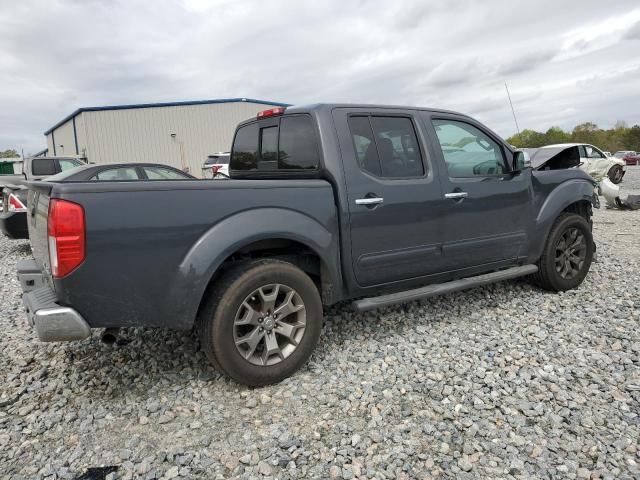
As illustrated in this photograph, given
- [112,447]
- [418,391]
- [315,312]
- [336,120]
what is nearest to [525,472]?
[418,391]

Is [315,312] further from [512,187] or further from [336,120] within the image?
[512,187]

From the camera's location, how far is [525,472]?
7.55ft

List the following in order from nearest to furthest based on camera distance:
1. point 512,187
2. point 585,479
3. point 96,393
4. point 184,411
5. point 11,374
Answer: point 585,479 < point 184,411 < point 96,393 < point 11,374 < point 512,187

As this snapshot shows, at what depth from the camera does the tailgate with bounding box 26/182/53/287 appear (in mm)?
2785

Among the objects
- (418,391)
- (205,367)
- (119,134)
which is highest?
(119,134)

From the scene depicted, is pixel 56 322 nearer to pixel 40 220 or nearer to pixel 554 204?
pixel 40 220

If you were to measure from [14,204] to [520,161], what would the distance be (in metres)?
7.44

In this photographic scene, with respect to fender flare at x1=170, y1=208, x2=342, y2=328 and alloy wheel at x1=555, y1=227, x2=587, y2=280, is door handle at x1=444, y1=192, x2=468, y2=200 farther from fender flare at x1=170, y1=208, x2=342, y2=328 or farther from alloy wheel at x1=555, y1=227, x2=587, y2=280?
alloy wheel at x1=555, y1=227, x2=587, y2=280

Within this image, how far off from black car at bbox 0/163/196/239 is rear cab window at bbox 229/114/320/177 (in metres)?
2.00

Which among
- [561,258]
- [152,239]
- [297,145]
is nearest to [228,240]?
[152,239]

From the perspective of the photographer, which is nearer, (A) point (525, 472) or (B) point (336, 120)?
(A) point (525, 472)

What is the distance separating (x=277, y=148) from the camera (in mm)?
3979

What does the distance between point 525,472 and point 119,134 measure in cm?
2913

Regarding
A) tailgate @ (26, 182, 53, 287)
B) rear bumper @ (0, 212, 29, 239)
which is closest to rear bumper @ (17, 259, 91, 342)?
tailgate @ (26, 182, 53, 287)
